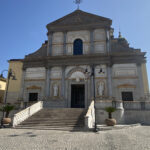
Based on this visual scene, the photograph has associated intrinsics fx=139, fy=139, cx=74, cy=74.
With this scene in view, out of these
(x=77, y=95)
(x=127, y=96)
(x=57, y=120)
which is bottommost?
(x=57, y=120)

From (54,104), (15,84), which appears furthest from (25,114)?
(15,84)

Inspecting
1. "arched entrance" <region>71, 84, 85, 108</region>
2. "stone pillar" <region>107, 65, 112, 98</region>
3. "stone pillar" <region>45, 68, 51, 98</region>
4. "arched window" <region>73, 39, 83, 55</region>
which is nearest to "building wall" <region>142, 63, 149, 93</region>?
"stone pillar" <region>107, 65, 112, 98</region>

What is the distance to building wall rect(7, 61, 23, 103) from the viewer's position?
21.4 metres

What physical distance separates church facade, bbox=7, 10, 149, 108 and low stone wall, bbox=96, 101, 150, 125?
3014mm

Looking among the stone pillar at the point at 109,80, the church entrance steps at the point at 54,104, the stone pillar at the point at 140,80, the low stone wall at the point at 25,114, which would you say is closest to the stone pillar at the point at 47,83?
the church entrance steps at the point at 54,104

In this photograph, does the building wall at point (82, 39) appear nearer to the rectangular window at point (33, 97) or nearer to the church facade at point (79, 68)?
the church facade at point (79, 68)

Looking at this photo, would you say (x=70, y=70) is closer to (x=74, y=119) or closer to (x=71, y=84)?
(x=71, y=84)

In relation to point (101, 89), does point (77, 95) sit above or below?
below

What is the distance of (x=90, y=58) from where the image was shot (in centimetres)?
1931

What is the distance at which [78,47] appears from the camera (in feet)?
68.7

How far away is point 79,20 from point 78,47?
4.56 m

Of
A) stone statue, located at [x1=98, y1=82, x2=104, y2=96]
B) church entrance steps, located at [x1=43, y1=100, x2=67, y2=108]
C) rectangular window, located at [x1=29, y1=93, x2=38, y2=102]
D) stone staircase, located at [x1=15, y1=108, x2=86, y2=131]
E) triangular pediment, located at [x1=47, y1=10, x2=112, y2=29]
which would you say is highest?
triangular pediment, located at [x1=47, y1=10, x2=112, y2=29]

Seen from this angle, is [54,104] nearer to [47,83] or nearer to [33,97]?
[47,83]

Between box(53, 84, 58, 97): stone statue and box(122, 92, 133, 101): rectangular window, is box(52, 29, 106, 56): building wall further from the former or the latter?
box(122, 92, 133, 101): rectangular window
